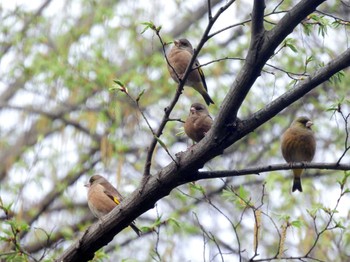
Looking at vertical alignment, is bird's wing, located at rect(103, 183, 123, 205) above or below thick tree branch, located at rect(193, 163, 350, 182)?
above

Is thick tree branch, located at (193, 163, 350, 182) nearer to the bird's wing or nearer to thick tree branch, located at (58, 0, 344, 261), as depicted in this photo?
thick tree branch, located at (58, 0, 344, 261)

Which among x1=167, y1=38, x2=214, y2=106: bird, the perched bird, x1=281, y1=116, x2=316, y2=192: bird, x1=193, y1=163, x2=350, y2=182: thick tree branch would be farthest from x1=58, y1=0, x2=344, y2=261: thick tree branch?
x1=281, y1=116, x2=316, y2=192: bird

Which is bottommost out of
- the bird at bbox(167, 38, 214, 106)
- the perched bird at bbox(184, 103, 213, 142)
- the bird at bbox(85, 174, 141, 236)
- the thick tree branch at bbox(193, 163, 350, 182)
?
the thick tree branch at bbox(193, 163, 350, 182)

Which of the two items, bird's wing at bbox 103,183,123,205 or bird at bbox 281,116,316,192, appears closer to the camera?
bird at bbox 281,116,316,192

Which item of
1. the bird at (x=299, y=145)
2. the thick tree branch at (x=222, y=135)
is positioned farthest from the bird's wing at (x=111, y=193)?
the thick tree branch at (x=222, y=135)

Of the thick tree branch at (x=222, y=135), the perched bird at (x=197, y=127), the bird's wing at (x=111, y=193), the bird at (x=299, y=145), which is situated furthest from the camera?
the bird's wing at (x=111, y=193)

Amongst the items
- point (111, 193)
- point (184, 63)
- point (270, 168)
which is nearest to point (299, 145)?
point (184, 63)

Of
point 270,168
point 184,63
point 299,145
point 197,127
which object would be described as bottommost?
point 270,168

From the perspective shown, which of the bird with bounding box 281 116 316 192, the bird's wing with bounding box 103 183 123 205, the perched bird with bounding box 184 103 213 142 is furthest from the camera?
the bird's wing with bounding box 103 183 123 205

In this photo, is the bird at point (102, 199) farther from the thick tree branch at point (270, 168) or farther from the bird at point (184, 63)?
the thick tree branch at point (270, 168)

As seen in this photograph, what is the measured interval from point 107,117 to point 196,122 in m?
4.67

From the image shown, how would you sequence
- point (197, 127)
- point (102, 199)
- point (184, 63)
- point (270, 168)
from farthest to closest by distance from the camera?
point (102, 199), point (184, 63), point (197, 127), point (270, 168)

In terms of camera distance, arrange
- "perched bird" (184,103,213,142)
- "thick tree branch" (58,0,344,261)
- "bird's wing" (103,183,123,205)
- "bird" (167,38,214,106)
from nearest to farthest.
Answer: "thick tree branch" (58,0,344,261), "perched bird" (184,103,213,142), "bird" (167,38,214,106), "bird's wing" (103,183,123,205)

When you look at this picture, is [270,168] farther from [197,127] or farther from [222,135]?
[197,127]
